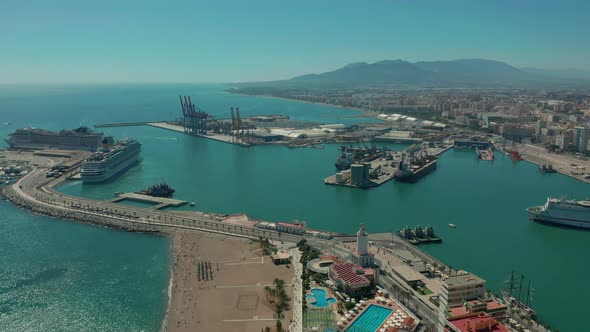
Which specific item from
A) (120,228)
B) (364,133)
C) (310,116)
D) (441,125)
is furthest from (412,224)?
(310,116)

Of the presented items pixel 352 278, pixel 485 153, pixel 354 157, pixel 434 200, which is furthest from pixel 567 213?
pixel 485 153

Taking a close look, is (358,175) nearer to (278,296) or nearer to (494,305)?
(278,296)

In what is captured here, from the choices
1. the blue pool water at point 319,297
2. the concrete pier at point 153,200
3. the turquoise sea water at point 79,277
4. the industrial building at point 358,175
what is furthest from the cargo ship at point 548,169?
the turquoise sea water at point 79,277

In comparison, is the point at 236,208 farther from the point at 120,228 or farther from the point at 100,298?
the point at 100,298

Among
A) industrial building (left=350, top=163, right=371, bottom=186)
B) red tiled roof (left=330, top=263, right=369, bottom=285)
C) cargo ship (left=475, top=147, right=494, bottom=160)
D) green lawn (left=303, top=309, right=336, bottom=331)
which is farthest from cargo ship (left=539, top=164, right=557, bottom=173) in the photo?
green lawn (left=303, top=309, right=336, bottom=331)

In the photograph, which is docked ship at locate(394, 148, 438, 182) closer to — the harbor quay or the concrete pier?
the harbor quay

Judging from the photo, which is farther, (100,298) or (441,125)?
(441,125)

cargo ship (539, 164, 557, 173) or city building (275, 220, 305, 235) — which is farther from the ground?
city building (275, 220, 305, 235)
